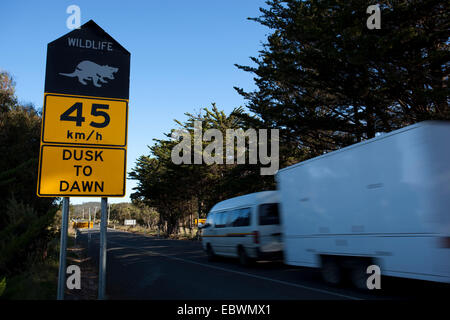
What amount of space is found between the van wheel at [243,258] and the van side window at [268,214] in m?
1.50

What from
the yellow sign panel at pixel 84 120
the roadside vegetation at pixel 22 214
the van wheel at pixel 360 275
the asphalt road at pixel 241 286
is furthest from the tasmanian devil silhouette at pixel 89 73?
the van wheel at pixel 360 275

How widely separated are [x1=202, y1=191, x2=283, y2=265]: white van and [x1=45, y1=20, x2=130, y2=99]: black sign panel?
758cm

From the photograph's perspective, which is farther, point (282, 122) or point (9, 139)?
point (282, 122)

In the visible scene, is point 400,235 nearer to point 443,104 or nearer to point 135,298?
point 135,298

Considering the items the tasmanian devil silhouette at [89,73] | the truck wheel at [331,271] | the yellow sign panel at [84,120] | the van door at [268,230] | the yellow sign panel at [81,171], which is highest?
the tasmanian devil silhouette at [89,73]

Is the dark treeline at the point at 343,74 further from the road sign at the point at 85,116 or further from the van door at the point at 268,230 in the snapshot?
the road sign at the point at 85,116

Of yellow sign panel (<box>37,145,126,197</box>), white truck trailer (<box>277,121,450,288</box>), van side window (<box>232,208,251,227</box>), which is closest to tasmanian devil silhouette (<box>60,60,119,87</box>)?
yellow sign panel (<box>37,145,126,197</box>)

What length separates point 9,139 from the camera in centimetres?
1526

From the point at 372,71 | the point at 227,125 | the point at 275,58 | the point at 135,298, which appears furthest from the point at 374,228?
the point at 227,125

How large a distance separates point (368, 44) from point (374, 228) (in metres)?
8.65

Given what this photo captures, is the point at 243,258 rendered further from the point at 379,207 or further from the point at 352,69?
the point at 352,69

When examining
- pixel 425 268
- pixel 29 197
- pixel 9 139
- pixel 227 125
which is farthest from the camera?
pixel 227 125

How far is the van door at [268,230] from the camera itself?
11719 millimetres

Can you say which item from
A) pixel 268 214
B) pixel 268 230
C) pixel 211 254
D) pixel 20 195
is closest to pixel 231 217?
pixel 268 214
